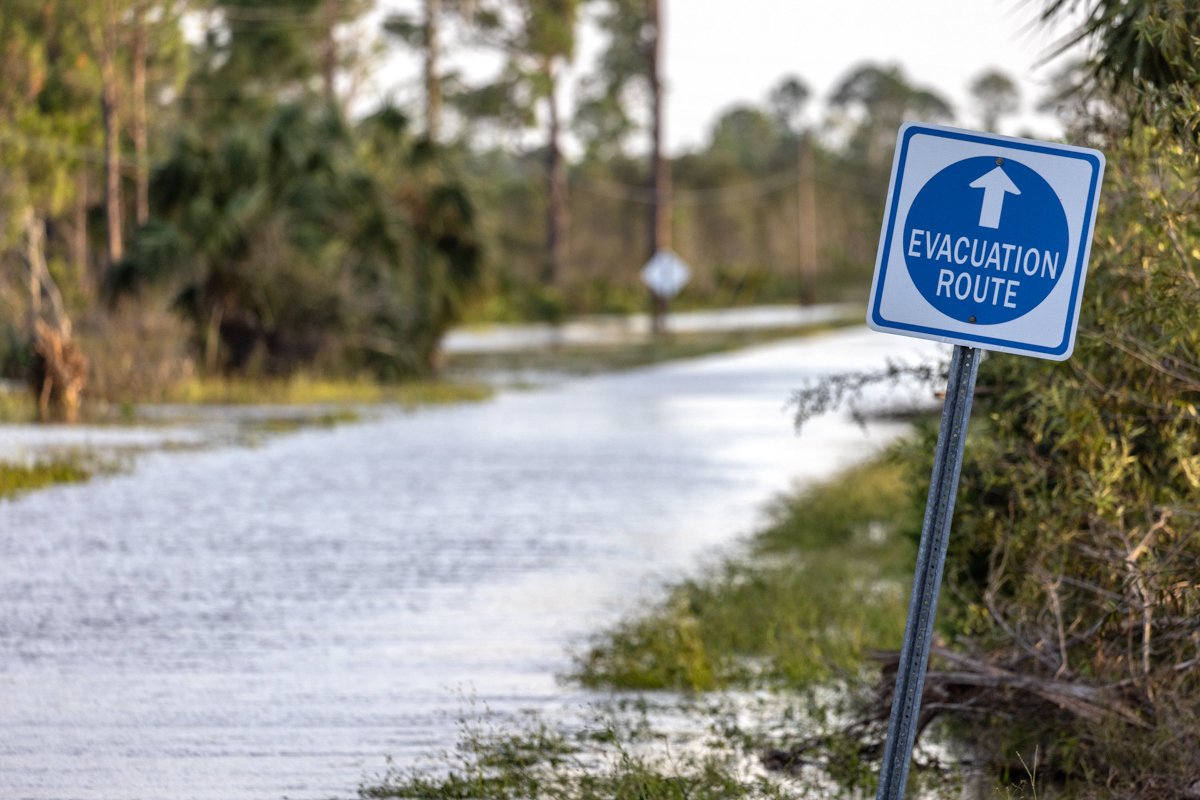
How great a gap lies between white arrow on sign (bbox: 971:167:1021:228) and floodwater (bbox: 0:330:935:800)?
293 cm

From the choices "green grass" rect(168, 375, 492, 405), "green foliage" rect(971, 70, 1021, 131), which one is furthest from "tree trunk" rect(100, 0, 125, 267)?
"green foliage" rect(971, 70, 1021, 131)

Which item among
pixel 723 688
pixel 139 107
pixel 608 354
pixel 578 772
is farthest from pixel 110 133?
pixel 578 772

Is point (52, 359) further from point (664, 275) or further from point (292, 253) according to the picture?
point (664, 275)

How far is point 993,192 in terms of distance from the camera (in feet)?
17.0

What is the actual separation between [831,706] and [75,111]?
3960cm

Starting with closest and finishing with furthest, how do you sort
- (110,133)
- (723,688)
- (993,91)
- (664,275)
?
1. (723,688)
2. (110,133)
3. (664,275)
4. (993,91)

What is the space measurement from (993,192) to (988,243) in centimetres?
12

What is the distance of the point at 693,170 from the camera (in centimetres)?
10856

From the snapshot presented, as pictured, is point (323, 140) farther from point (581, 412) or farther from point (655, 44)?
point (655, 44)

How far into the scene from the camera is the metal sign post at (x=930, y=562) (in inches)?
200

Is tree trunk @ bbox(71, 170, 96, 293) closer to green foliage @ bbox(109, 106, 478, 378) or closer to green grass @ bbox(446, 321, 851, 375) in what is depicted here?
green grass @ bbox(446, 321, 851, 375)

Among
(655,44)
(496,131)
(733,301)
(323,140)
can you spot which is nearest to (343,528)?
(323,140)

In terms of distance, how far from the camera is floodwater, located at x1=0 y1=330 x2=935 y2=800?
Result: 7.73 metres

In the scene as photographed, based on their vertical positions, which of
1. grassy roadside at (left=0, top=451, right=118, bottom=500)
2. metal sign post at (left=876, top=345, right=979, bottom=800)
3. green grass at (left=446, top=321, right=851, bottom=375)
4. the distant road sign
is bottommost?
green grass at (left=446, top=321, right=851, bottom=375)
